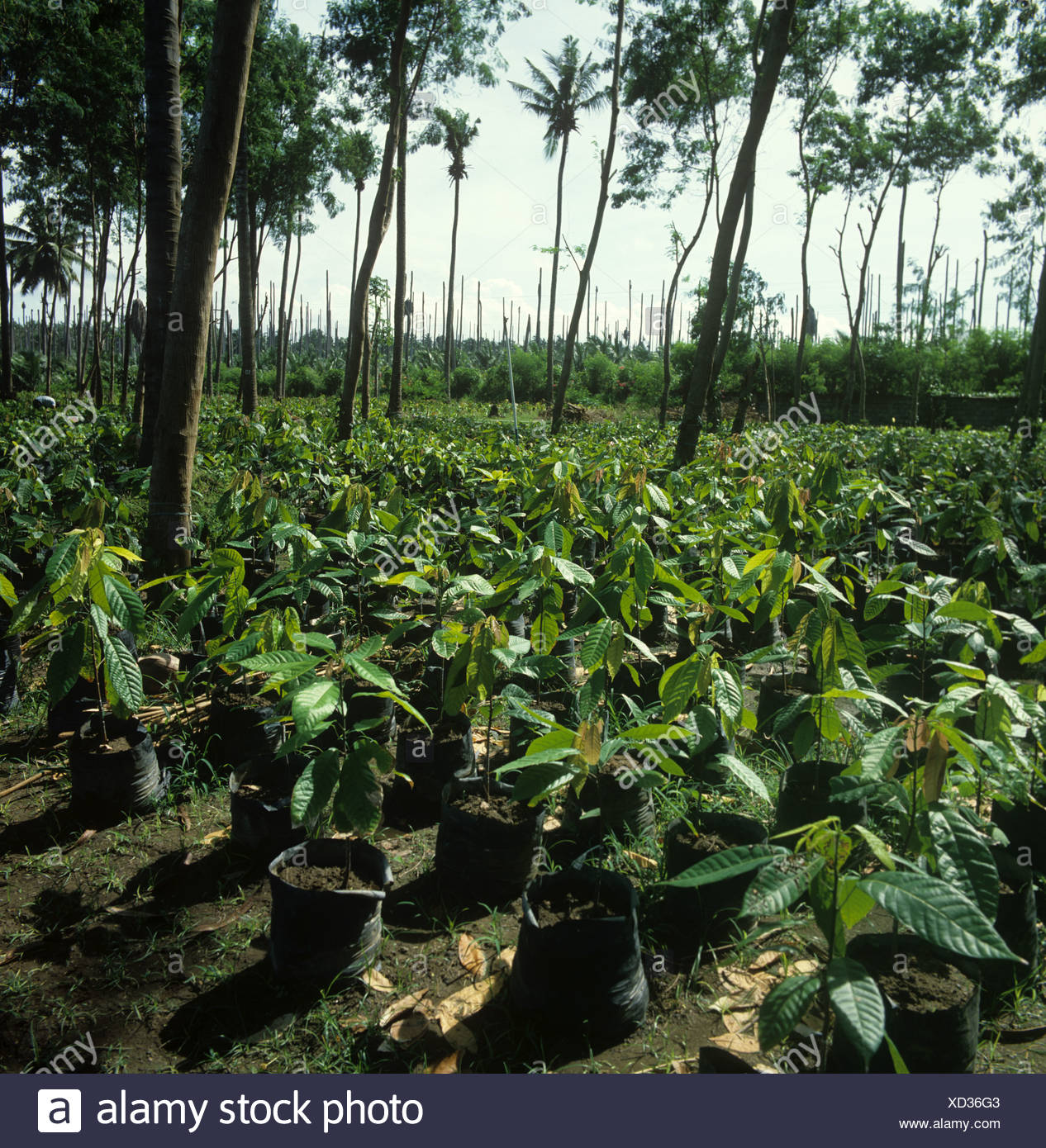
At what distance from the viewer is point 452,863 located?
7.49 ft

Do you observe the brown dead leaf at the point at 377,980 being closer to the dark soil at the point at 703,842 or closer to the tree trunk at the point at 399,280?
the dark soil at the point at 703,842

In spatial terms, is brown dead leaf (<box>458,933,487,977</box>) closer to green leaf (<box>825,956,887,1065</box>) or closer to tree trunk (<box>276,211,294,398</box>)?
green leaf (<box>825,956,887,1065</box>)

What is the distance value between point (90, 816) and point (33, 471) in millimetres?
2915

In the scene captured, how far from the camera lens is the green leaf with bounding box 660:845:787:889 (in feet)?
3.59

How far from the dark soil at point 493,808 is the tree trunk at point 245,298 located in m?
9.66

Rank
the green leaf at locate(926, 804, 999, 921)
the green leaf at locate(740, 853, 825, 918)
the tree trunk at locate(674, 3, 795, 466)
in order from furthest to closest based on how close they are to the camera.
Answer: the tree trunk at locate(674, 3, 795, 466) → the green leaf at locate(926, 804, 999, 921) → the green leaf at locate(740, 853, 825, 918)

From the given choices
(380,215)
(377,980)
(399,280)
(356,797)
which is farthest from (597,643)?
(399,280)

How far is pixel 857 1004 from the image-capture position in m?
1.01

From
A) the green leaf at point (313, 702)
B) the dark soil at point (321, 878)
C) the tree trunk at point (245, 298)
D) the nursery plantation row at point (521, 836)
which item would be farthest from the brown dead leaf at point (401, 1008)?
the tree trunk at point (245, 298)

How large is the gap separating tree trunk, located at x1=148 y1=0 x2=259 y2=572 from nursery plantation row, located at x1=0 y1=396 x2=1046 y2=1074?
→ 67 cm

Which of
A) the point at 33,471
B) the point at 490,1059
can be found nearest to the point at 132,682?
the point at 490,1059

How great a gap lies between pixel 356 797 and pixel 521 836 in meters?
0.73

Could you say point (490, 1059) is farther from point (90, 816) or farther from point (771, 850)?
point (90, 816)

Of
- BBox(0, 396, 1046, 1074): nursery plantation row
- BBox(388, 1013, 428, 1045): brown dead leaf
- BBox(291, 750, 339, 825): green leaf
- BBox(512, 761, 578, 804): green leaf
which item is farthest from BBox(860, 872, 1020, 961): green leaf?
BBox(388, 1013, 428, 1045): brown dead leaf
